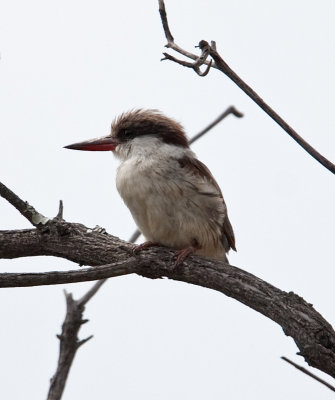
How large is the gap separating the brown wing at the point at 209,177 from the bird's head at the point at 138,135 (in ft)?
0.77

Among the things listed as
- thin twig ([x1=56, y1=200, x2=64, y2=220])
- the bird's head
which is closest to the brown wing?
the bird's head

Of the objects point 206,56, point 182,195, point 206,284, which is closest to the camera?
point 206,56

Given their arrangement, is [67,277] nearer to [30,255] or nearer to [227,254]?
[30,255]

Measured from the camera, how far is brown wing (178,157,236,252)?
4.38 metres

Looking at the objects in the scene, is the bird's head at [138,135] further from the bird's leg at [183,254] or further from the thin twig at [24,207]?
the thin twig at [24,207]

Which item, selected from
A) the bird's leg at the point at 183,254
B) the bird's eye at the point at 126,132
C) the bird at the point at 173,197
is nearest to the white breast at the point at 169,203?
the bird at the point at 173,197

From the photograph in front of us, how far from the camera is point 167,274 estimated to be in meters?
3.93

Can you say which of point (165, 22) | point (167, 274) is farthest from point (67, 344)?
point (165, 22)

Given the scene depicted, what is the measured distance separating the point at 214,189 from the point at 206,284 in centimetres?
74

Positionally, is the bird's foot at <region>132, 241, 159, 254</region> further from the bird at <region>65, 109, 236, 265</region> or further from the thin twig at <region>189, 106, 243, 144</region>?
the thin twig at <region>189, 106, 243, 144</region>

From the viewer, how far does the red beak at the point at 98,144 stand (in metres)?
4.84

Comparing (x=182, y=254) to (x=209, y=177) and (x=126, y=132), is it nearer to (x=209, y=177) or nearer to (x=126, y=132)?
(x=209, y=177)

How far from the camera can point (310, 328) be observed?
3.31 m

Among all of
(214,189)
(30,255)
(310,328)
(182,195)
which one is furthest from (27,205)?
(310,328)
